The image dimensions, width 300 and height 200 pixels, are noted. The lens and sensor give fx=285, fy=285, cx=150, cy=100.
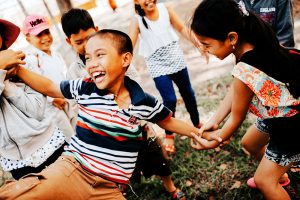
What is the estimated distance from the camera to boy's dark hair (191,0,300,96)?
199cm

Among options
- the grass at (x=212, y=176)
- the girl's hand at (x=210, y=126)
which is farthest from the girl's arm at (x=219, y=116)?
the grass at (x=212, y=176)

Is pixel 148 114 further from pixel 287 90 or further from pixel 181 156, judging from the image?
pixel 181 156

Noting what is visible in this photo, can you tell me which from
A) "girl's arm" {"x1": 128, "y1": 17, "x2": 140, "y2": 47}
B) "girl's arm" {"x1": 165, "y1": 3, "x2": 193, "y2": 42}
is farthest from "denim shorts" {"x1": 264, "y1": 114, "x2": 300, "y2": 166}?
"girl's arm" {"x1": 128, "y1": 17, "x2": 140, "y2": 47}

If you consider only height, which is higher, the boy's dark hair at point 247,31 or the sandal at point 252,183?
the boy's dark hair at point 247,31

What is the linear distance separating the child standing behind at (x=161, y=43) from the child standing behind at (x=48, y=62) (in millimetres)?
1088

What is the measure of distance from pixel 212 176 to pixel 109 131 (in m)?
1.86

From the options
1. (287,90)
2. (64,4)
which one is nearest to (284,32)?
(287,90)

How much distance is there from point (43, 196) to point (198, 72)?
5.54m

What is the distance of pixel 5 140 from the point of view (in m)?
2.51

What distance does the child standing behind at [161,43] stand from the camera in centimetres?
382

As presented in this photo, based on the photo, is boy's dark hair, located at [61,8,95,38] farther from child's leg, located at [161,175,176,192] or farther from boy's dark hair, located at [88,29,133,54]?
child's leg, located at [161,175,176,192]

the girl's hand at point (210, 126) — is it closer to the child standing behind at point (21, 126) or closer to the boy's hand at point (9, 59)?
the child standing behind at point (21, 126)

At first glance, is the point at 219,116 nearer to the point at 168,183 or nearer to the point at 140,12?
the point at 168,183

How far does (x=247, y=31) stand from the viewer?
206 centimetres
